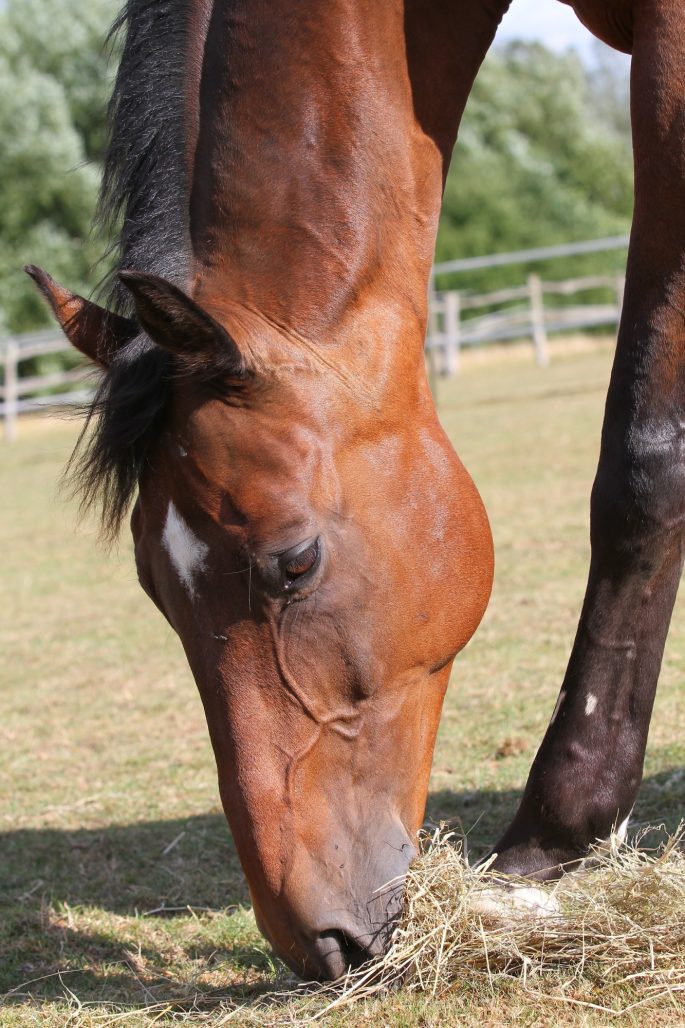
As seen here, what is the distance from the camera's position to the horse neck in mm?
2520

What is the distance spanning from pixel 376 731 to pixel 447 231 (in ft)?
103

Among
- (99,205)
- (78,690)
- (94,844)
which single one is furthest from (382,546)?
(78,690)

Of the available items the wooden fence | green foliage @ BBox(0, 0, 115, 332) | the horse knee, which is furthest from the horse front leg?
green foliage @ BBox(0, 0, 115, 332)

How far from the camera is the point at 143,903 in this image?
332 cm

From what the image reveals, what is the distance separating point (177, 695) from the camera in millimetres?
5449

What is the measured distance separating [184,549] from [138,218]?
0.73 meters

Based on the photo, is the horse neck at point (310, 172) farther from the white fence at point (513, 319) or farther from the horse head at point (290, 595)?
the white fence at point (513, 319)

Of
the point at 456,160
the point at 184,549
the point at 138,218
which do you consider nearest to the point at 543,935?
the point at 184,549

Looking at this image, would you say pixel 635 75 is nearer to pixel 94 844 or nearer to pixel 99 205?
pixel 99 205

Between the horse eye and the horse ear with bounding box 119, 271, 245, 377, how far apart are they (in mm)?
368

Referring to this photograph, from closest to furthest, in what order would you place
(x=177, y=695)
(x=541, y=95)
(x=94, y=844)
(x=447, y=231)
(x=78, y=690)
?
(x=94, y=844)
(x=177, y=695)
(x=78, y=690)
(x=447, y=231)
(x=541, y=95)

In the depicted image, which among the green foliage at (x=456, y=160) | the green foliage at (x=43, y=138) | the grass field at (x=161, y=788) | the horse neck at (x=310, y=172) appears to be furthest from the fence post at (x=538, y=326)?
the horse neck at (x=310, y=172)

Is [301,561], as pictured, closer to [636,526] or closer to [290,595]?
[290,595]

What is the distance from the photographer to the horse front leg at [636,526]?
2420 mm
